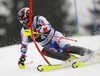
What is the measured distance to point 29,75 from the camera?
119 inches

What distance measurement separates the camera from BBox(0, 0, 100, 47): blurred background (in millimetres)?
7988

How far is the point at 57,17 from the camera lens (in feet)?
28.2

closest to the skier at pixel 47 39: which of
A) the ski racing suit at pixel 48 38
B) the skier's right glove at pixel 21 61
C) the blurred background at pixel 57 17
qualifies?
the ski racing suit at pixel 48 38

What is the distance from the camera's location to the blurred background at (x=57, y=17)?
26.2 ft

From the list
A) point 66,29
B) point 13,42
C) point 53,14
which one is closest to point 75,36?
point 66,29

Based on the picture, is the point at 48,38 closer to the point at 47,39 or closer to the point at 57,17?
the point at 47,39

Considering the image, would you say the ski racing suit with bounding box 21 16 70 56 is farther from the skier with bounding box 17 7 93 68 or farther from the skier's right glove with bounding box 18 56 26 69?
the skier's right glove with bounding box 18 56 26 69

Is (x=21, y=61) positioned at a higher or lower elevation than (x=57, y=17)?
lower

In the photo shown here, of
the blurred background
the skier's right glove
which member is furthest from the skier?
the blurred background

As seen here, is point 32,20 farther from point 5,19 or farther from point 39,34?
point 5,19

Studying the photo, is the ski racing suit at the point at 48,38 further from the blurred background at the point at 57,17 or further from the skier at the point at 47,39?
the blurred background at the point at 57,17

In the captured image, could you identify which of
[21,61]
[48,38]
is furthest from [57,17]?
[48,38]

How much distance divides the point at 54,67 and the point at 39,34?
2.10 feet

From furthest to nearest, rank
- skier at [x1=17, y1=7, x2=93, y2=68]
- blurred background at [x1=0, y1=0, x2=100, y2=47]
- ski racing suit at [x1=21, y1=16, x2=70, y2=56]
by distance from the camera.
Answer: blurred background at [x1=0, y1=0, x2=100, y2=47]
ski racing suit at [x1=21, y1=16, x2=70, y2=56]
skier at [x1=17, y1=7, x2=93, y2=68]
